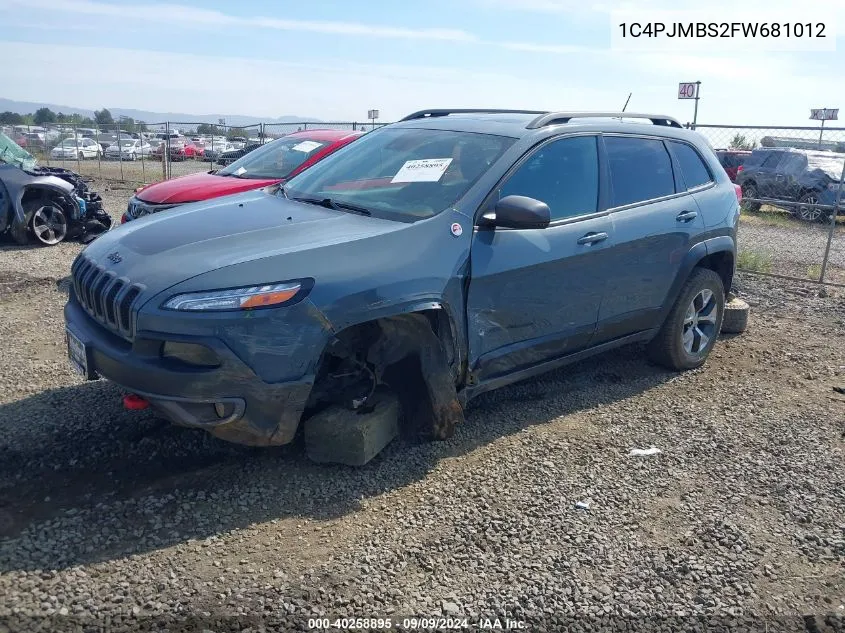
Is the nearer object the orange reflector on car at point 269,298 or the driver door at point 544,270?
the orange reflector on car at point 269,298

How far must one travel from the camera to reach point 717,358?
618cm

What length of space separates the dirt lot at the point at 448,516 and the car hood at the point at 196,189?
10.5ft

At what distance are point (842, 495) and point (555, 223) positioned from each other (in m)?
2.18

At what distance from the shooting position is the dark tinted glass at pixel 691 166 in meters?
5.51

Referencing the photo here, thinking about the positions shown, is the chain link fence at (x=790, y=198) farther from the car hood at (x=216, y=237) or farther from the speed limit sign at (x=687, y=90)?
the car hood at (x=216, y=237)

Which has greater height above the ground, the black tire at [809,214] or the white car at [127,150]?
the white car at [127,150]

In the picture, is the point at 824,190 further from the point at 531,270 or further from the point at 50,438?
the point at 50,438

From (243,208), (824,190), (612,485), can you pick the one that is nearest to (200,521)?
(243,208)

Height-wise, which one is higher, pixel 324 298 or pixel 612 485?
pixel 324 298

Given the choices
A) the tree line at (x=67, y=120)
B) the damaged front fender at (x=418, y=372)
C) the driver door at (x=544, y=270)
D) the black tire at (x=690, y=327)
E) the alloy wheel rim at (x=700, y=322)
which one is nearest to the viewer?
the damaged front fender at (x=418, y=372)

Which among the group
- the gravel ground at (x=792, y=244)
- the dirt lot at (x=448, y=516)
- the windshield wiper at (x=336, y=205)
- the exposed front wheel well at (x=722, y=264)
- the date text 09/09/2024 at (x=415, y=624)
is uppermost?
the windshield wiper at (x=336, y=205)

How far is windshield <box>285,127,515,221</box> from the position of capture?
13.5 feet

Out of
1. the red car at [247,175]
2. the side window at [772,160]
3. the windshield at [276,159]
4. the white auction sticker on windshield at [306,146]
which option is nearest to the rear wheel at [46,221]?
the red car at [247,175]

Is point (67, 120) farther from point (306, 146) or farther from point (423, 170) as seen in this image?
point (423, 170)
